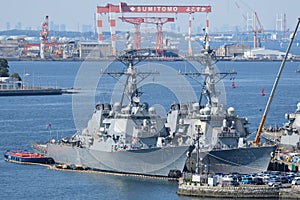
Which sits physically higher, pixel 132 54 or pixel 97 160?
pixel 132 54

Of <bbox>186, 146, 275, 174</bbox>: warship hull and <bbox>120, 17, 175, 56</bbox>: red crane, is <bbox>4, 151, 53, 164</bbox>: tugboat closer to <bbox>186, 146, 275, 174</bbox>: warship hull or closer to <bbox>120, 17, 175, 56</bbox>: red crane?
<bbox>186, 146, 275, 174</bbox>: warship hull

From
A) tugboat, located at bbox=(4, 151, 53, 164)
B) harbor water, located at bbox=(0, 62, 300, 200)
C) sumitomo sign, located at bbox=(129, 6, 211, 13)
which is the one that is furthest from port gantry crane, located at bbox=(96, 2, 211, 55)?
tugboat, located at bbox=(4, 151, 53, 164)

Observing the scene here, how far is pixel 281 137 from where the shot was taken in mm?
35188

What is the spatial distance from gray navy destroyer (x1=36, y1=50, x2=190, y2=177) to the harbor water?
50cm

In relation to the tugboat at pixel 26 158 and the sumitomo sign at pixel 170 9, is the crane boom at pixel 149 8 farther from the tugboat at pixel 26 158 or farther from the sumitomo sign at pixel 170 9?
the tugboat at pixel 26 158

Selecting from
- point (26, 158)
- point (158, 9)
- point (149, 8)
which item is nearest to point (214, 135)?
point (26, 158)

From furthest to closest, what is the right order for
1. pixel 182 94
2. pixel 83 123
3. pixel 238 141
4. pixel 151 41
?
1. pixel 151 41
2. pixel 182 94
3. pixel 83 123
4. pixel 238 141

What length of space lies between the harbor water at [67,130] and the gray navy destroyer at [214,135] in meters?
1.38

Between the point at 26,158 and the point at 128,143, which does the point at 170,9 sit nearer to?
the point at 26,158

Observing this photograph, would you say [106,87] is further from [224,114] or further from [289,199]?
[289,199]

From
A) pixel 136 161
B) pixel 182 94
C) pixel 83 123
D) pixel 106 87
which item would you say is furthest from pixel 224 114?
pixel 106 87

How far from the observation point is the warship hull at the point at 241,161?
3042 centimetres

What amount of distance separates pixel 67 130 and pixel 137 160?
1210 centimetres

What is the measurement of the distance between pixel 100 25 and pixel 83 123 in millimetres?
70819
